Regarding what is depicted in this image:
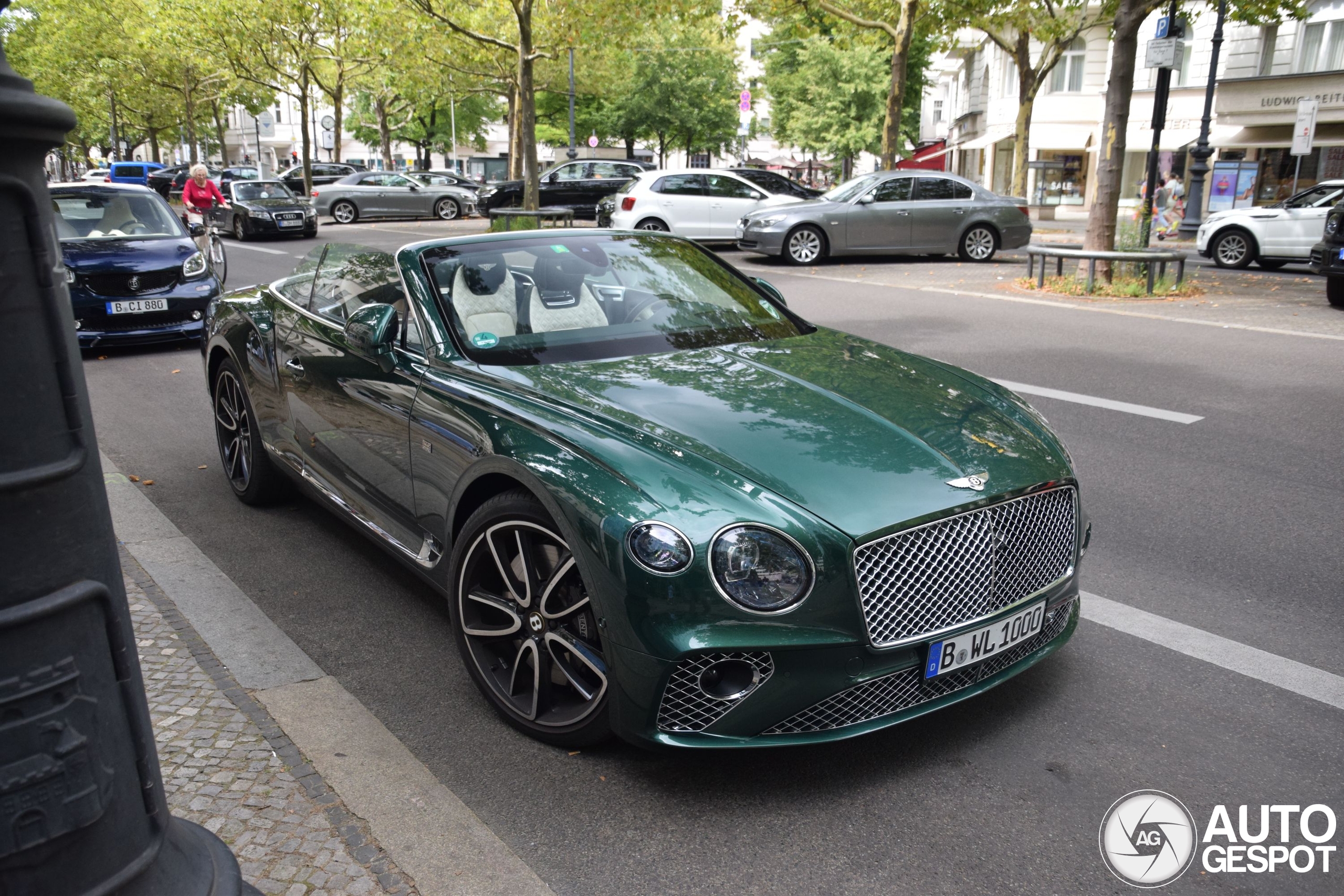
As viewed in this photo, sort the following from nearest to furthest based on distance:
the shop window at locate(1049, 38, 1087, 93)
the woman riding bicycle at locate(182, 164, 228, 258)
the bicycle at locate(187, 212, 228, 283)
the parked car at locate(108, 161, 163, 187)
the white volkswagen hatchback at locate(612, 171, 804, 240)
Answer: the bicycle at locate(187, 212, 228, 283) → the woman riding bicycle at locate(182, 164, 228, 258) → the white volkswagen hatchback at locate(612, 171, 804, 240) → the shop window at locate(1049, 38, 1087, 93) → the parked car at locate(108, 161, 163, 187)

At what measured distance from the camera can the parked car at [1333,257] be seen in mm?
12664

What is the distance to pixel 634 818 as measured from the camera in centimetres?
293

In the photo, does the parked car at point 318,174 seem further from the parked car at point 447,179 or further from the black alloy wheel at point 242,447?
the black alloy wheel at point 242,447

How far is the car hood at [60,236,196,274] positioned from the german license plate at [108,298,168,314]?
29cm

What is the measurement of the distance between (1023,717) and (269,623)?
2758mm

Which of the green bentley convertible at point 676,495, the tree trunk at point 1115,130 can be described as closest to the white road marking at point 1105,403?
the green bentley convertible at point 676,495

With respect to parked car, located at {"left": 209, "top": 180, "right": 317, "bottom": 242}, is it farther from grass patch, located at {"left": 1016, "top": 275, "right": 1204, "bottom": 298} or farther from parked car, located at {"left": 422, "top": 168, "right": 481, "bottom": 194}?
grass patch, located at {"left": 1016, "top": 275, "right": 1204, "bottom": 298}

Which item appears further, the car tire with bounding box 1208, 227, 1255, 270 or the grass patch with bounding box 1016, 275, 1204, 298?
the car tire with bounding box 1208, 227, 1255, 270

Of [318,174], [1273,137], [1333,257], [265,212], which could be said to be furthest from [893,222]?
[318,174]

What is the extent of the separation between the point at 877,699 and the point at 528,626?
3.40 ft

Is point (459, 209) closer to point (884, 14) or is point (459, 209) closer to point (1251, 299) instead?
point (884, 14)

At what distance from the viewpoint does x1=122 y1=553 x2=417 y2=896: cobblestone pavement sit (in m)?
2.59

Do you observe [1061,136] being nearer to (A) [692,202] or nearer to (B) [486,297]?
(A) [692,202]

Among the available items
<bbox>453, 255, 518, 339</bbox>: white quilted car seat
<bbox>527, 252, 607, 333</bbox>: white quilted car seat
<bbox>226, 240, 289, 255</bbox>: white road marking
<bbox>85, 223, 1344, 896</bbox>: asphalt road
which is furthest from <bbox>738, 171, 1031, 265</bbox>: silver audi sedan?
<bbox>453, 255, 518, 339</bbox>: white quilted car seat
